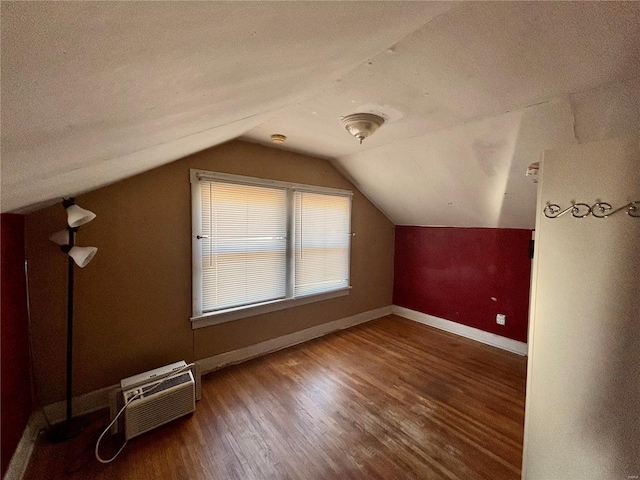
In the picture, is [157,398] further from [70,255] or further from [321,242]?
[321,242]

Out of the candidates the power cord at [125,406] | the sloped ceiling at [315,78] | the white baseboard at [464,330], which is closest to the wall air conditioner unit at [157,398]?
the power cord at [125,406]

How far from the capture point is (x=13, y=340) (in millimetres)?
1542

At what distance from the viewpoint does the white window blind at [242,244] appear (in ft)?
8.38

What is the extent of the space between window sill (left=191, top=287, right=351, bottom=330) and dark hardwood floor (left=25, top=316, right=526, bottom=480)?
50 centimetres

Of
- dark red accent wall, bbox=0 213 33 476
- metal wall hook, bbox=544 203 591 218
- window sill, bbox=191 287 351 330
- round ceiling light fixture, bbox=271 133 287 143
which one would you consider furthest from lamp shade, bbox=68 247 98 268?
metal wall hook, bbox=544 203 591 218

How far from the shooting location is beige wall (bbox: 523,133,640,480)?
99 cm

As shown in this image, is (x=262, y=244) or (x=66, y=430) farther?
(x=262, y=244)

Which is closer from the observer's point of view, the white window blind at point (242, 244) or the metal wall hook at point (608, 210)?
the metal wall hook at point (608, 210)

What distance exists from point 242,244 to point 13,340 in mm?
1639

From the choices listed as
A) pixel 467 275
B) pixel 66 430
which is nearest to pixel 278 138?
pixel 66 430

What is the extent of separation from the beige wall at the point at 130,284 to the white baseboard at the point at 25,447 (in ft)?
0.42

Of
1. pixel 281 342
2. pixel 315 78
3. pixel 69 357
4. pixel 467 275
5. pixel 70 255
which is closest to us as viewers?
pixel 315 78

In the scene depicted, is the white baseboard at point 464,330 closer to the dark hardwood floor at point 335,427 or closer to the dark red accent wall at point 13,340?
the dark hardwood floor at point 335,427

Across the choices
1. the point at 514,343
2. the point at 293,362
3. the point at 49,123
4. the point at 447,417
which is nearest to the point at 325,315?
the point at 293,362
